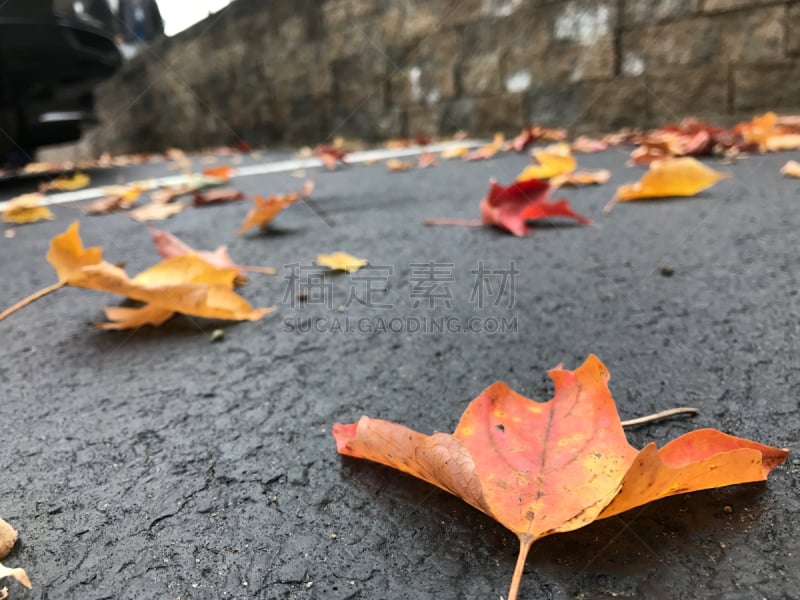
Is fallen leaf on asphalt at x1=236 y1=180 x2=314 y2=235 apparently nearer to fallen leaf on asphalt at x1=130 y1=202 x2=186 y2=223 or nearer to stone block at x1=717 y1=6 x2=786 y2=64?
fallen leaf on asphalt at x1=130 y1=202 x2=186 y2=223

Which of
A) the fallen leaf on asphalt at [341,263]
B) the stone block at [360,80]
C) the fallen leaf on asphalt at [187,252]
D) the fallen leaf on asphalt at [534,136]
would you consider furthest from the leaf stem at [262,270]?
the stone block at [360,80]

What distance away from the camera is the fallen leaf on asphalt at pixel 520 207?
1421 millimetres

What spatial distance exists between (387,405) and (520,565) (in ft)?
1.03

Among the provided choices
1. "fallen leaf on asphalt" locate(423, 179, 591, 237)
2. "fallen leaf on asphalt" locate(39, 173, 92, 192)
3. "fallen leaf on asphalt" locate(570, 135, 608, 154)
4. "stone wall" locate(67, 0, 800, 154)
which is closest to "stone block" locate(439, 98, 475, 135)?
"stone wall" locate(67, 0, 800, 154)

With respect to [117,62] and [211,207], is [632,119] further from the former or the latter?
[117,62]

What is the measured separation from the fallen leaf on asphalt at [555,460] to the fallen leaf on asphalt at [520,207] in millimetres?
912

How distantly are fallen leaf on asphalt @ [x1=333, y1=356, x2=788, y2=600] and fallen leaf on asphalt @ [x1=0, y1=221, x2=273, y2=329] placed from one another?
0.44 meters

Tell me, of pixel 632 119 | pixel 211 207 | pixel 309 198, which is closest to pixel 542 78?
pixel 632 119

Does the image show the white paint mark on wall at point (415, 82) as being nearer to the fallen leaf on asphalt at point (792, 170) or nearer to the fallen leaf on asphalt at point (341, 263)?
the fallen leaf on asphalt at point (792, 170)

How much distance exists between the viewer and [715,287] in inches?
39.0

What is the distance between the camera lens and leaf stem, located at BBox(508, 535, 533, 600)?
0.39 meters

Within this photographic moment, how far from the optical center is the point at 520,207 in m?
1.48

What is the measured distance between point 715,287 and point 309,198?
161cm

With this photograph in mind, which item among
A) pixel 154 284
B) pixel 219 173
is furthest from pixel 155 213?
pixel 154 284
